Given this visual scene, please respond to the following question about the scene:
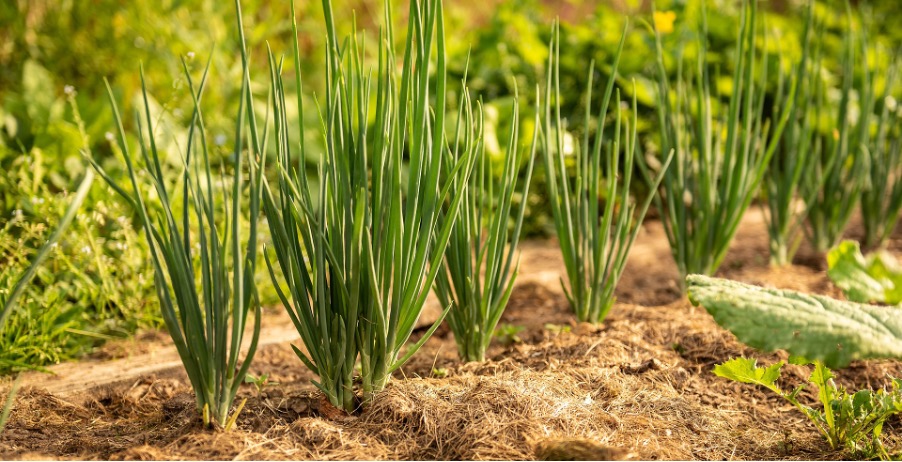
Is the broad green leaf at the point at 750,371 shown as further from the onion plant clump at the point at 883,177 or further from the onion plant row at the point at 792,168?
the onion plant clump at the point at 883,177

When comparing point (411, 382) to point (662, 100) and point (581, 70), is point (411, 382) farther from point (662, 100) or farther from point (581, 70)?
point (581, 70)

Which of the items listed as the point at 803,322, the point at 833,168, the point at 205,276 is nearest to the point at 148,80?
the point at 205,276

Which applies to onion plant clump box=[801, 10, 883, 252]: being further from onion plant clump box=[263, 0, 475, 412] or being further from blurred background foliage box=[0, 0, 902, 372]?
onion plant clump box=[263, 0, 475, 412]

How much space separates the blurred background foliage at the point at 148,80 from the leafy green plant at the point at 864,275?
0.66 m

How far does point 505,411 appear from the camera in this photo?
1.52m

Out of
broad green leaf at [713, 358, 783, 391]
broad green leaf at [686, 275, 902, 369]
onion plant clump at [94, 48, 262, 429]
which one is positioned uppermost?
onion plant clump at [94, 48, 262, 429]

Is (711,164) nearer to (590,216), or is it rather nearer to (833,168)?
(590,216)

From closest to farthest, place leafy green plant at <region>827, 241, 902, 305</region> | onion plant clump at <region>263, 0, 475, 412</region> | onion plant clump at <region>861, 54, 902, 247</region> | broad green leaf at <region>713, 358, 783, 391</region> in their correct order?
onion plant clump at <region>263, 0, 475, 412</region>, broad green leaf at <region>713, 358, 783, 391</region>, leafy green plant at <region>827, 241, 902, 305</region>, onion plant clump at <region>861, 54, 902, 247</region>

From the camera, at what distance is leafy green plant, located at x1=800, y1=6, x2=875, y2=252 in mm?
2518

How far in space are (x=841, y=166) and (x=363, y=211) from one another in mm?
1883

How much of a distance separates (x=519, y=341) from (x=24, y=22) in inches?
126

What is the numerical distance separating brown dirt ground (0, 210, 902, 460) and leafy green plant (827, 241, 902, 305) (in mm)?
178

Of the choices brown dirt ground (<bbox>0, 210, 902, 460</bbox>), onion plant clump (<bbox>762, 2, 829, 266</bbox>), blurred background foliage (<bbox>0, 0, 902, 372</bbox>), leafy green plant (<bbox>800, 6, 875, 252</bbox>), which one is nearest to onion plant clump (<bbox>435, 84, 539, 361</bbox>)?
brown dirt ground (<bbox>0, 210, 902, 460</bbox>)

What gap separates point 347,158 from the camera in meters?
1.45
